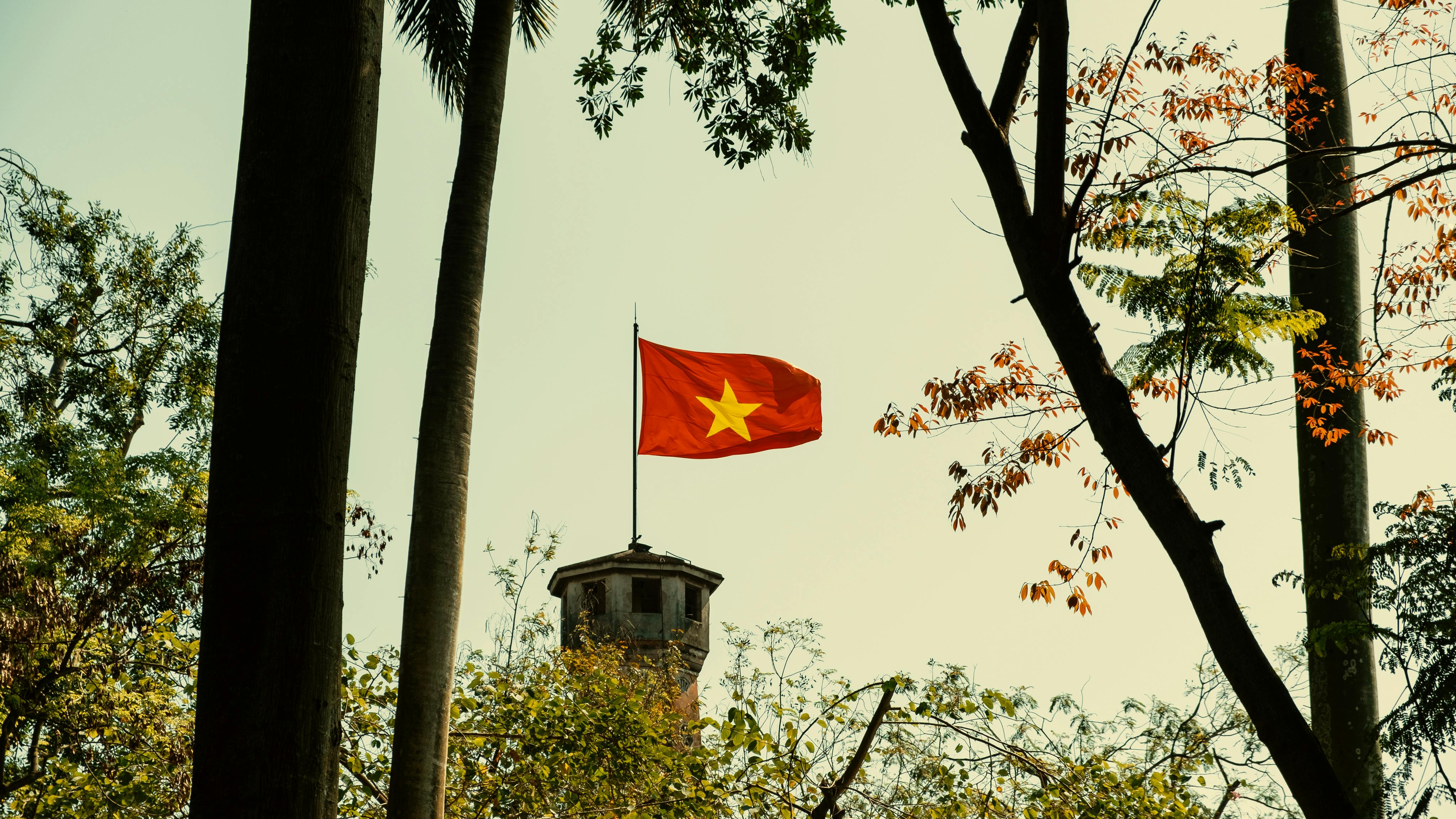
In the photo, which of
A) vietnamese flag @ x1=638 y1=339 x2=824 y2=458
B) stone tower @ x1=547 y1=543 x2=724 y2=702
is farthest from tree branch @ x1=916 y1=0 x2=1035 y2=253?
stone tower @ x1=547 y1=543 x2=724 y2=702

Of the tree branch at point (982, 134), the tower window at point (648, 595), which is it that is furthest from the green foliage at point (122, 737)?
the tower window at point (648, 595)

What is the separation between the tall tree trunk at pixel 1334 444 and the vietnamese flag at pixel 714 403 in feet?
22.1

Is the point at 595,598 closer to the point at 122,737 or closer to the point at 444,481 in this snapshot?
the point at 122,737

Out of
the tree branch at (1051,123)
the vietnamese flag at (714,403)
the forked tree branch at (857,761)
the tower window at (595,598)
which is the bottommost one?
the forked tree branch at (857,761)

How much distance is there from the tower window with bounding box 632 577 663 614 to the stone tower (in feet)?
0.03

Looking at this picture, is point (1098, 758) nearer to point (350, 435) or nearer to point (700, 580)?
point (350, 435)

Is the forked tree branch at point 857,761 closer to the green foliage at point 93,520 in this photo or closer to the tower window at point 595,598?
the green foliage at point 93,520

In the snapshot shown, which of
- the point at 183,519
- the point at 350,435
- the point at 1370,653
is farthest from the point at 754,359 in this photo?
the point at 350,435

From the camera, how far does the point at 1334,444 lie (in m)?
6.16

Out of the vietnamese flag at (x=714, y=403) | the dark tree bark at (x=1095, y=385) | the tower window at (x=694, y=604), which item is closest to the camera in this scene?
the dark tree bark at (x=1095, y=385)

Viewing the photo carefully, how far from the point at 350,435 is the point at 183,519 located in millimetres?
12177

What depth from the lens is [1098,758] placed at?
22.7 feet

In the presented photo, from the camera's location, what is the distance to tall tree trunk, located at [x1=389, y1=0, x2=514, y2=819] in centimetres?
563

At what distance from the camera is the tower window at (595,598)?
71.1ft
